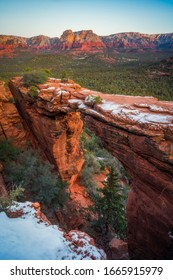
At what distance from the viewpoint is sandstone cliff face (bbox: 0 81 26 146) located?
49.1ft

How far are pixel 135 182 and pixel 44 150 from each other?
9892 millimetres

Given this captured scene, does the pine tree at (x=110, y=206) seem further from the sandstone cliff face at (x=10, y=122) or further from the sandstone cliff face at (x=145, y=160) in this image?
the sandstone cliff face at (x=10, y=122)

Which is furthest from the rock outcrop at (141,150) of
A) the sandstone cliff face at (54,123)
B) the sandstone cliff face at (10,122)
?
the sandstone cliff face at (10,122)

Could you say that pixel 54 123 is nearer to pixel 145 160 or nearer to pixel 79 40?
pixel 145 160

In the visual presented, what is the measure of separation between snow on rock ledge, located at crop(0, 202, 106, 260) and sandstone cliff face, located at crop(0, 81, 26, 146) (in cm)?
1133

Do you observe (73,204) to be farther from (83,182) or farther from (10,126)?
(10,126)

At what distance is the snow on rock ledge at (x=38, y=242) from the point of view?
13.2 feet

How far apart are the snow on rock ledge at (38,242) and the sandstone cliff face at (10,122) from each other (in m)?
11.3

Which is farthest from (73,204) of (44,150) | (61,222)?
(44,150)

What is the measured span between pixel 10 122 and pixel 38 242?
43.1ft

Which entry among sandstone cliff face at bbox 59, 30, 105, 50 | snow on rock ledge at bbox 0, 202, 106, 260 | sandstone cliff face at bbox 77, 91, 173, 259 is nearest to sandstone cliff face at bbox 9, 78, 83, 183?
sandstone cliff face at bbox 77, 91, 173, 259

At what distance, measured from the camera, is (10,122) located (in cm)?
1551

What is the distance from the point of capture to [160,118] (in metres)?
7.64

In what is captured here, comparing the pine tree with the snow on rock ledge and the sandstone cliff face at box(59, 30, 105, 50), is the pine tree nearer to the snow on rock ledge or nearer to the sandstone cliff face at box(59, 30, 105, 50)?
the snow on rock ledge
